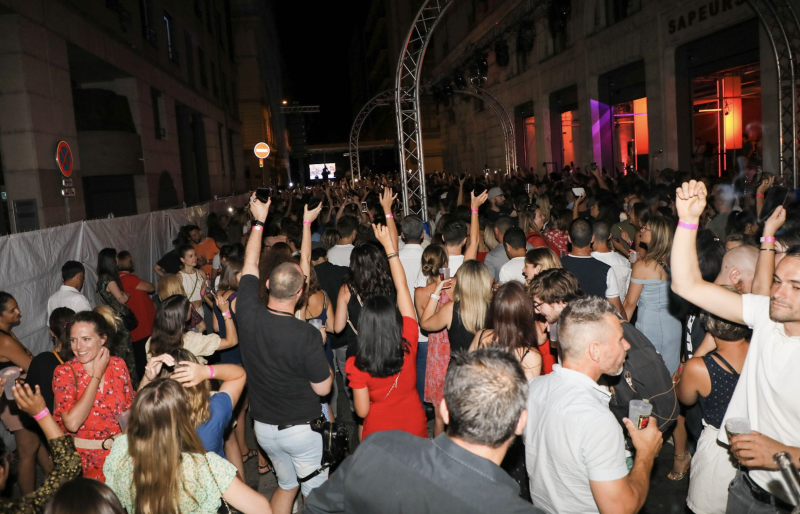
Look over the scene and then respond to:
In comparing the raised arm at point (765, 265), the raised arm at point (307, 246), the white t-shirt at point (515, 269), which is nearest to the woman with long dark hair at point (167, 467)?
the raised arm at point (307, 246)

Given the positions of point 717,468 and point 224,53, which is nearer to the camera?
point 717,468

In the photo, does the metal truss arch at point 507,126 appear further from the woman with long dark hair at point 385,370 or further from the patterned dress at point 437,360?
the woman with long dark hair at point 385,370

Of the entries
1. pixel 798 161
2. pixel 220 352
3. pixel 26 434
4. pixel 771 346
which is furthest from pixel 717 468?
pixel 798 161

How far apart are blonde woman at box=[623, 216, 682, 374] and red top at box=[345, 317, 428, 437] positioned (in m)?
2.42

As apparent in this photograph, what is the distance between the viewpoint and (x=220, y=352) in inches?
214

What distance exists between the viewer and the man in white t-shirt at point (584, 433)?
2.31m

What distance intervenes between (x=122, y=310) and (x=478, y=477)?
552 cm

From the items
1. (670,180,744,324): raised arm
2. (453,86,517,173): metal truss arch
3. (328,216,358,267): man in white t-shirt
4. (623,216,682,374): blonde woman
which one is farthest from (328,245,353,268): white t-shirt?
(453,86,517,173): metal truss arch

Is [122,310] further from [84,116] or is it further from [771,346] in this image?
[84,116]

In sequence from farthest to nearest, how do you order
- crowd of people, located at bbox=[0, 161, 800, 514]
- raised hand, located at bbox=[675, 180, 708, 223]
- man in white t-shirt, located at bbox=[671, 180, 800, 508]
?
raised hand, located at bbox=[675, 180, 708, 223], man in white t-shirt, located at bbox=[671, 180, 800, 508], crowd of people, located at bbox=[0, 161, 800, 514]

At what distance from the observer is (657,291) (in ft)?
16.9

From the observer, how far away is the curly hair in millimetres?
4977

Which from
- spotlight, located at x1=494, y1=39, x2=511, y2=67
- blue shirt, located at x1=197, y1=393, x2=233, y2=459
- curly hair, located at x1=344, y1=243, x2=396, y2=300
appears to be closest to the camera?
blue shirt, located at x1=197, y1=393, x2=233, y2=459

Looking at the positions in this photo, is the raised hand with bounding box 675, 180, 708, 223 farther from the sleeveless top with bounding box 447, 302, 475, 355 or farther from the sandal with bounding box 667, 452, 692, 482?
the sandal with bounding box 667, 452, 692, 482
